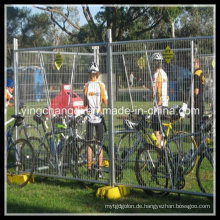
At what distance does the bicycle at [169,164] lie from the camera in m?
5.75

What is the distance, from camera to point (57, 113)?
714cm

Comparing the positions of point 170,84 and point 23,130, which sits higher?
point 170,84

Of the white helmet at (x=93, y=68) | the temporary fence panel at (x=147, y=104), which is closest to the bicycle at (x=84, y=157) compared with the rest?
the temporary fence panel at (x=147, y=104)

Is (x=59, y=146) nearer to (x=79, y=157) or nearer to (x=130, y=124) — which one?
(x=79, y=157)

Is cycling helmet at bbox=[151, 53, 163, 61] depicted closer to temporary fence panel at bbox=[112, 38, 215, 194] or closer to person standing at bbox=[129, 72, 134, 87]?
temporary fence panel at bbox=[112, 38, 215, 194]

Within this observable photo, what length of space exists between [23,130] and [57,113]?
2.69ft

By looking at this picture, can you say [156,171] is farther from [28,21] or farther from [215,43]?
[28,21]

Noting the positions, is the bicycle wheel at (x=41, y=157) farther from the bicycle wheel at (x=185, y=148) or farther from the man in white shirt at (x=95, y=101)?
the bicycle wheel at (x=185, y=148)

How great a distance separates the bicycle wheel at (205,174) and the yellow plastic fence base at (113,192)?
1193 millimetres

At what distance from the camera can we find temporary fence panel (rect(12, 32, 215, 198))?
5.95m

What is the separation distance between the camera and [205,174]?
5.82 m

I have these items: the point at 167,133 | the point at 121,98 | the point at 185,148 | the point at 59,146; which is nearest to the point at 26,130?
the point at 59,146

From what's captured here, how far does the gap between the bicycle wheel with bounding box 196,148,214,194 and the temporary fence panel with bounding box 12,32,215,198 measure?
6 cm

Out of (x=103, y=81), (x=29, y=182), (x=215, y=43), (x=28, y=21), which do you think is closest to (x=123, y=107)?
(x=103, y=81)
